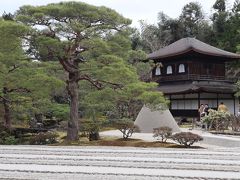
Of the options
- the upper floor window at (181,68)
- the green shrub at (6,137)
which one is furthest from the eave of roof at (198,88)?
the green shrub at (6,137)

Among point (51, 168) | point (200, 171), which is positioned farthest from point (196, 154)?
point (51, 168)

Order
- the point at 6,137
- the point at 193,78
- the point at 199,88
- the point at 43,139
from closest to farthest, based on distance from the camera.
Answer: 1. the point at 43,139
2. the point at 6,137
3. the point at 199,88
4. the point at 193,78

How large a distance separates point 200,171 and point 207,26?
48270mm

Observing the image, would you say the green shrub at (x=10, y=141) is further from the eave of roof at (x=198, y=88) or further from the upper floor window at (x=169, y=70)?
the upper floor window at (x=169, y=70)

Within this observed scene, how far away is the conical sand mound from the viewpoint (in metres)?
22.0

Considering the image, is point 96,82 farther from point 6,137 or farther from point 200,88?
point 200,88

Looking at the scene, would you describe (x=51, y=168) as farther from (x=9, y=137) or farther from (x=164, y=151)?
(x=9, y=137)

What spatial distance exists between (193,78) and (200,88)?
296 centimetres

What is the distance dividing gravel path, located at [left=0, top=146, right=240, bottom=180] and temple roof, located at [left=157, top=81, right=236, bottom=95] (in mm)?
19307

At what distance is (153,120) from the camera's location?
72.7ft

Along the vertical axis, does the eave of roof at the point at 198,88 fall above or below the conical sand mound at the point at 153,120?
above

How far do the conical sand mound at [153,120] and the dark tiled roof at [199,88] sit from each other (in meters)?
11.7

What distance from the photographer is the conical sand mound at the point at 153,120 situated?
22.0m

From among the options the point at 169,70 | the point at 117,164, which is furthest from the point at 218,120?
the point at 169,70
